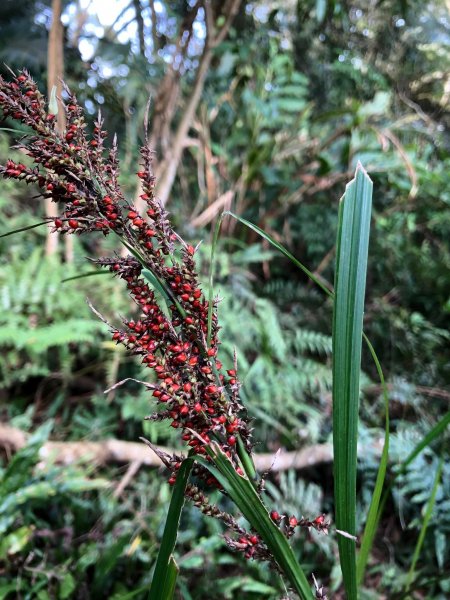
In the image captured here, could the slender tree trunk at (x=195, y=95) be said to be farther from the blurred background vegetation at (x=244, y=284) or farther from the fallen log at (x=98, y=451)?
the fallen log at (x=98, y=451)

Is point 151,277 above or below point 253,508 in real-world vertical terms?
above

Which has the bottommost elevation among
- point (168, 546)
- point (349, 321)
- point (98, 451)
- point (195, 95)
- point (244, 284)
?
point (98, 451)

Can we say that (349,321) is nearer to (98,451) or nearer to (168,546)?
(168,546)

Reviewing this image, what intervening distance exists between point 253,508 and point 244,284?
1693mm

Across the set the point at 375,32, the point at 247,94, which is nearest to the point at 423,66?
the point at 375,32

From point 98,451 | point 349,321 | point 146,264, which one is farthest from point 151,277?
point 98,451

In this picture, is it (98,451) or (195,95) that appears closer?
(98,451)

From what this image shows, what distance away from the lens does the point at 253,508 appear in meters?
0.36

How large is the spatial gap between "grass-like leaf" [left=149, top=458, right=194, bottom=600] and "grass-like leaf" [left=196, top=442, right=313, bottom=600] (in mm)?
25

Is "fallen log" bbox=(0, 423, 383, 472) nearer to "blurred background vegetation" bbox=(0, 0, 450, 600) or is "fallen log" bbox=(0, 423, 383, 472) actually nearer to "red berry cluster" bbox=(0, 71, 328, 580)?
"blurred background vegetation" bbox=(0, 0, 450, 600)

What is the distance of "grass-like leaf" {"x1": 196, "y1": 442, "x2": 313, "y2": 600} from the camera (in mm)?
353

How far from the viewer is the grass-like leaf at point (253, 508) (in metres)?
0.35

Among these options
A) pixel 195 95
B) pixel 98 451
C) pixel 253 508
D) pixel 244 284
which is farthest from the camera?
pixel 244 284

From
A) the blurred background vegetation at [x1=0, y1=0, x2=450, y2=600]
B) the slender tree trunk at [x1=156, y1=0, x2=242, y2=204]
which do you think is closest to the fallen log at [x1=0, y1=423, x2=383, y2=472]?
the blurred background vegetation at [x1=0, y1=0, x2=450, y2=600]
